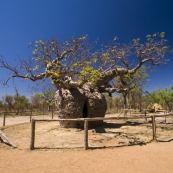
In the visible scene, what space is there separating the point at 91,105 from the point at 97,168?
568 cm

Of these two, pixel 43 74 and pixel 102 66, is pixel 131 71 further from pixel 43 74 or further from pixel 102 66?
pixel 43 74

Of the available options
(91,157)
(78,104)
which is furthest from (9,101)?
(91,157)

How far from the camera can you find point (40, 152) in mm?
5164

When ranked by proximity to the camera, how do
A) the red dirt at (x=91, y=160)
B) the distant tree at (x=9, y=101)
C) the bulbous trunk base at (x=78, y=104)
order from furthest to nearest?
the distant tree at (x=9, y=101), the bulbous trunk base at (x=78, y=104), the red dirt at (x=91, y=160)

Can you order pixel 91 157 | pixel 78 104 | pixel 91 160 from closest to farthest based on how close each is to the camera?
pixel 91 160 < pixel 91 157 < pixel 78 104

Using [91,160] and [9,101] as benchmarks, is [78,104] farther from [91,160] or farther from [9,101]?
[9,101]

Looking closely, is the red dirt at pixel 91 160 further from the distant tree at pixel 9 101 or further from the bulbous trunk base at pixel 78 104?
the distant tree at pixel 9 101

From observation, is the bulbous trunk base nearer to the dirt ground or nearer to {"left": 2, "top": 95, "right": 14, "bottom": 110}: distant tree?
the dirt ground

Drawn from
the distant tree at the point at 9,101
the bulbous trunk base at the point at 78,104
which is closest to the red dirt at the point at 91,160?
the bulbous trunk base at the point at 78,104

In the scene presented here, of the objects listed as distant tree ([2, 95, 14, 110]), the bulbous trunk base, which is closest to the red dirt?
the bulbous trunk base

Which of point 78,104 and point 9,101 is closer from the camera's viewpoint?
point 78,104

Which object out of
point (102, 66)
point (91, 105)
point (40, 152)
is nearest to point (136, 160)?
point (40, 152)

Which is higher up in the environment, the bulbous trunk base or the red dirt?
the bulbous trunk base

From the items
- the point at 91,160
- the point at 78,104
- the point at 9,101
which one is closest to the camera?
the point at 91,160
